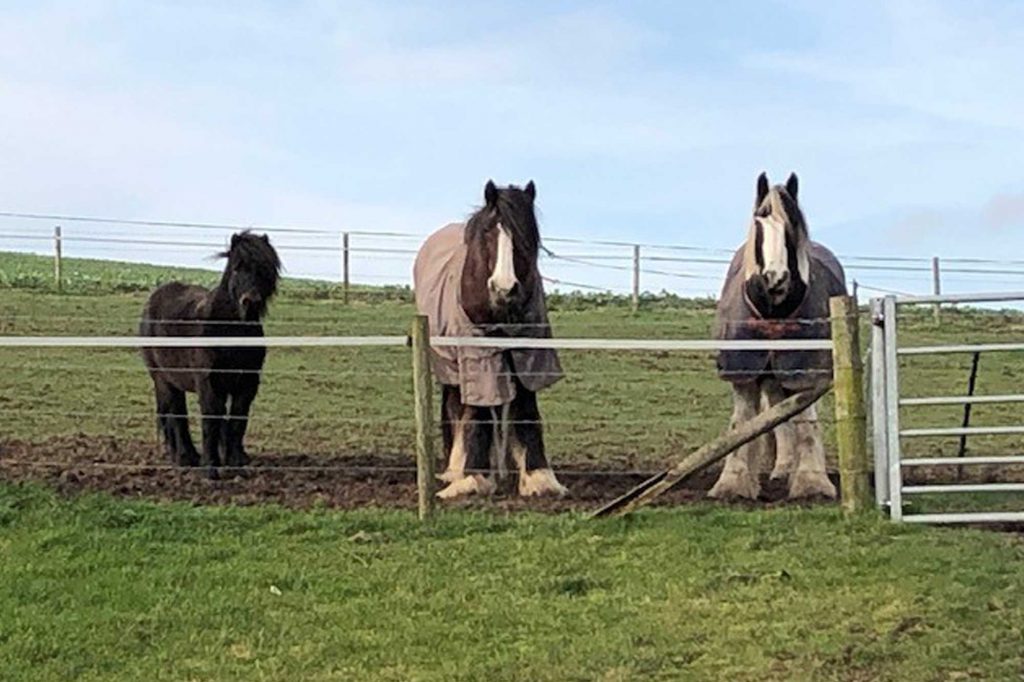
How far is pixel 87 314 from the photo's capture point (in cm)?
2044

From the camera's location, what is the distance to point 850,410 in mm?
7902

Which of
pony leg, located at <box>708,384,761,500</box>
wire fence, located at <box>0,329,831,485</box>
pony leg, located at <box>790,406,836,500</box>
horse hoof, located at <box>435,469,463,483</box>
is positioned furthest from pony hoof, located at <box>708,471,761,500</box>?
horse hoof, located at <box>435,469,463,483</box>

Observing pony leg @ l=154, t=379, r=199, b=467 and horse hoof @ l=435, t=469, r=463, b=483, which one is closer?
horse hoof @ l=435, t=469, r=463, b=483

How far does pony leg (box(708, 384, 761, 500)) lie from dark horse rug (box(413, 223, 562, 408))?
45.8 inches

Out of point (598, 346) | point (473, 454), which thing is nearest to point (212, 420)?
point (473, 454)

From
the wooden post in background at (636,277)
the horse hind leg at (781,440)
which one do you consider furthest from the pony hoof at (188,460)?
the wooden post in background at (636,277)

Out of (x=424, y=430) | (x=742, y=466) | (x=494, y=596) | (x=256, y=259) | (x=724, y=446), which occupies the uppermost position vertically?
(x=256, y=259)

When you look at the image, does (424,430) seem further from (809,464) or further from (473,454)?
(809,464)

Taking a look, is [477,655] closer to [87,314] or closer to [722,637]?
[722,637]

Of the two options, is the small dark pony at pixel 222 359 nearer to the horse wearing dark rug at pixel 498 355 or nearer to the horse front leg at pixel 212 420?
the horse front leg at pixel 212 420

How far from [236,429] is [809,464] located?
397 cm

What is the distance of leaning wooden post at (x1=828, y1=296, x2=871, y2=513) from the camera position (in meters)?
7.89

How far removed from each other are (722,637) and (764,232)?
11.9 ft

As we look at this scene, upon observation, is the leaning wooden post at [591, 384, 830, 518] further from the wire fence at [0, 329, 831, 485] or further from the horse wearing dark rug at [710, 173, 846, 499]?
the horse wearing dark rug at [710, 173, 846, 499]
